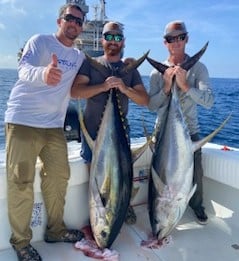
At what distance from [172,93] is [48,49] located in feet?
2.75

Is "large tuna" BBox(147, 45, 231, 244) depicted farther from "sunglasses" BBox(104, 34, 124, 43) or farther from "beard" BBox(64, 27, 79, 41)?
"beard" BBox(64, 27, 79, 41)

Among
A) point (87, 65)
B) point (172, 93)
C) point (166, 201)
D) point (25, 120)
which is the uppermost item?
point (87, 65)

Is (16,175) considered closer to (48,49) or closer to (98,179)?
(98,179)

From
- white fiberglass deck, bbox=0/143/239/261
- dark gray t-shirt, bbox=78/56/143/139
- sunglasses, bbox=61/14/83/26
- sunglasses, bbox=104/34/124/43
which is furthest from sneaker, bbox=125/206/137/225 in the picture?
sunglasses, bbox=61/14/83/26

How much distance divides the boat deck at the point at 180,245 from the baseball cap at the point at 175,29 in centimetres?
140

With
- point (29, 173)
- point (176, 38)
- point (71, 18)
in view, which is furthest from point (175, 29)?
point (29, 173)

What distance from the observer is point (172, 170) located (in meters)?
2.27

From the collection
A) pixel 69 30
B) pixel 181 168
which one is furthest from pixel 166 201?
pixel 69 30

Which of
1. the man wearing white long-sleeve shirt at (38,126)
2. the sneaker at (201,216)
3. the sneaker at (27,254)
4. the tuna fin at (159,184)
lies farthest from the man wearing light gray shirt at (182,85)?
the sneaker at (27,254)

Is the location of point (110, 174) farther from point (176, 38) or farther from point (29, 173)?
point (176, 38)

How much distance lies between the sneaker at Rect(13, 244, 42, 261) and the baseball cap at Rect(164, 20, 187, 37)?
1.63 metres

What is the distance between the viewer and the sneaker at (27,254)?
6.97 feet

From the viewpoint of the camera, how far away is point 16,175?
2.06 meters

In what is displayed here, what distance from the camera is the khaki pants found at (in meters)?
2.07
